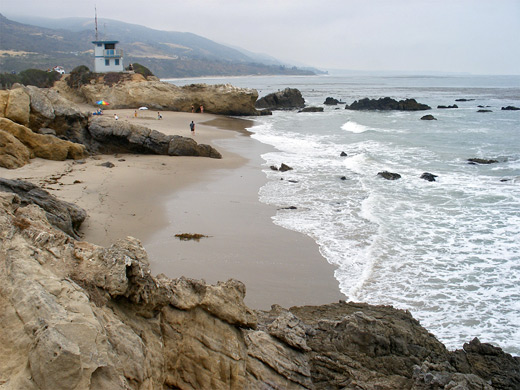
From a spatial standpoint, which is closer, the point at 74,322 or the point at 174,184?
the point at 74,322

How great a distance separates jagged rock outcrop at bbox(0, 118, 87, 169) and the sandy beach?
42 cm

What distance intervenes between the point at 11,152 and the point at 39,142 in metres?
1.52

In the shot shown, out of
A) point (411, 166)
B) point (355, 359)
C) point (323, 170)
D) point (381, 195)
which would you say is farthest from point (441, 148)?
point (355, 359)

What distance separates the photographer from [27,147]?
15656 millimetres

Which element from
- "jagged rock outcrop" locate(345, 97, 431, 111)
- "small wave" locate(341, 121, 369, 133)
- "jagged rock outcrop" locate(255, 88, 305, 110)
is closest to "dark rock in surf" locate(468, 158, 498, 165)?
"small wave" locate(341, 121, 369, 133)

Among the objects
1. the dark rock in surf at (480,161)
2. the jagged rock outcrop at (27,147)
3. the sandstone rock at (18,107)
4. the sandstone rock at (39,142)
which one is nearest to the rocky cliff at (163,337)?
the jagged rock outcrop at (27,147)

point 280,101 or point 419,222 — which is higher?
point 280,101

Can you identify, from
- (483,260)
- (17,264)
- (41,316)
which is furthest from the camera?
(483,260)

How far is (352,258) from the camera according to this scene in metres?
9.80

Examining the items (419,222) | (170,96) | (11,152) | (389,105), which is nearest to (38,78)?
(170,96)

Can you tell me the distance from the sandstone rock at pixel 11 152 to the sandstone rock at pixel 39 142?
2.13 feet

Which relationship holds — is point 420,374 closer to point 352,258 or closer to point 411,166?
point 352,258

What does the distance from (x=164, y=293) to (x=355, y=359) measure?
97.4 inches

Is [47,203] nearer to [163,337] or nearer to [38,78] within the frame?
[163,337]
